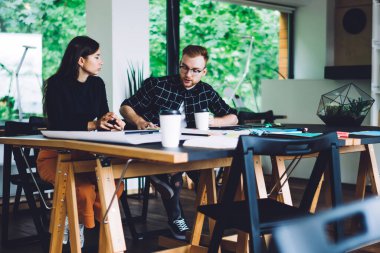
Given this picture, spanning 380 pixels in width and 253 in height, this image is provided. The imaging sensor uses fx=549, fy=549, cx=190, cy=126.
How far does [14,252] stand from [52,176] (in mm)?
628

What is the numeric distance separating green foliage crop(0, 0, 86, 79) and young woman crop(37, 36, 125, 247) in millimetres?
1932

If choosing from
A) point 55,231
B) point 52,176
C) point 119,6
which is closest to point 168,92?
point 52,176

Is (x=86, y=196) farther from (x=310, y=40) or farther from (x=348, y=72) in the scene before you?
(x=310, y=40)

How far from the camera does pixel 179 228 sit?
321 cm

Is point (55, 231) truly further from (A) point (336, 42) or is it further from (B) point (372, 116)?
(A) point (336, 42)

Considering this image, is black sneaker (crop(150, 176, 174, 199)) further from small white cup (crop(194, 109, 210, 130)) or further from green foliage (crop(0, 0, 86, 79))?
green foliage (crop(0, 0, 86, 79))

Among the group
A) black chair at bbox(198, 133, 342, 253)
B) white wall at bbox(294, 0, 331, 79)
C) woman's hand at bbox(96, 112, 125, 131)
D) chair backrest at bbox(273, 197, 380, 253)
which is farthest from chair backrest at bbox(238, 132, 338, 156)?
white wall at bbox(294, 0, 331, 79)

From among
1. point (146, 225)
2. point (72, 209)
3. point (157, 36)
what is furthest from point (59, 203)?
point (157, 36)

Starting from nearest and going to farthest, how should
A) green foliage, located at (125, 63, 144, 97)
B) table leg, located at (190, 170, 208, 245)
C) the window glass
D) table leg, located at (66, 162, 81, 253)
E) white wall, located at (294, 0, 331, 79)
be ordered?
table leg, located at (66, 162, 81, 253), table leg, located at (190, 170, 208, 245), green foliage, located at (125, 63, 144, 97), the window glass, white wall, located at (294, 0, 331, 79)

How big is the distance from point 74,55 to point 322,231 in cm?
243

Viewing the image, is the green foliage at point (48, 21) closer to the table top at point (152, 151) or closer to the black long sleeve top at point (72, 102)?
the black long sleeve top at point (72, 102)

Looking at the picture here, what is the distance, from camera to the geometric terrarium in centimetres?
307

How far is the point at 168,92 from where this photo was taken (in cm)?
328

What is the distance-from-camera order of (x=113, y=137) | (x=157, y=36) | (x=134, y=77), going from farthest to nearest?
(x=157, y=36) < (x=134, y=77) < (x=113, y=137)
